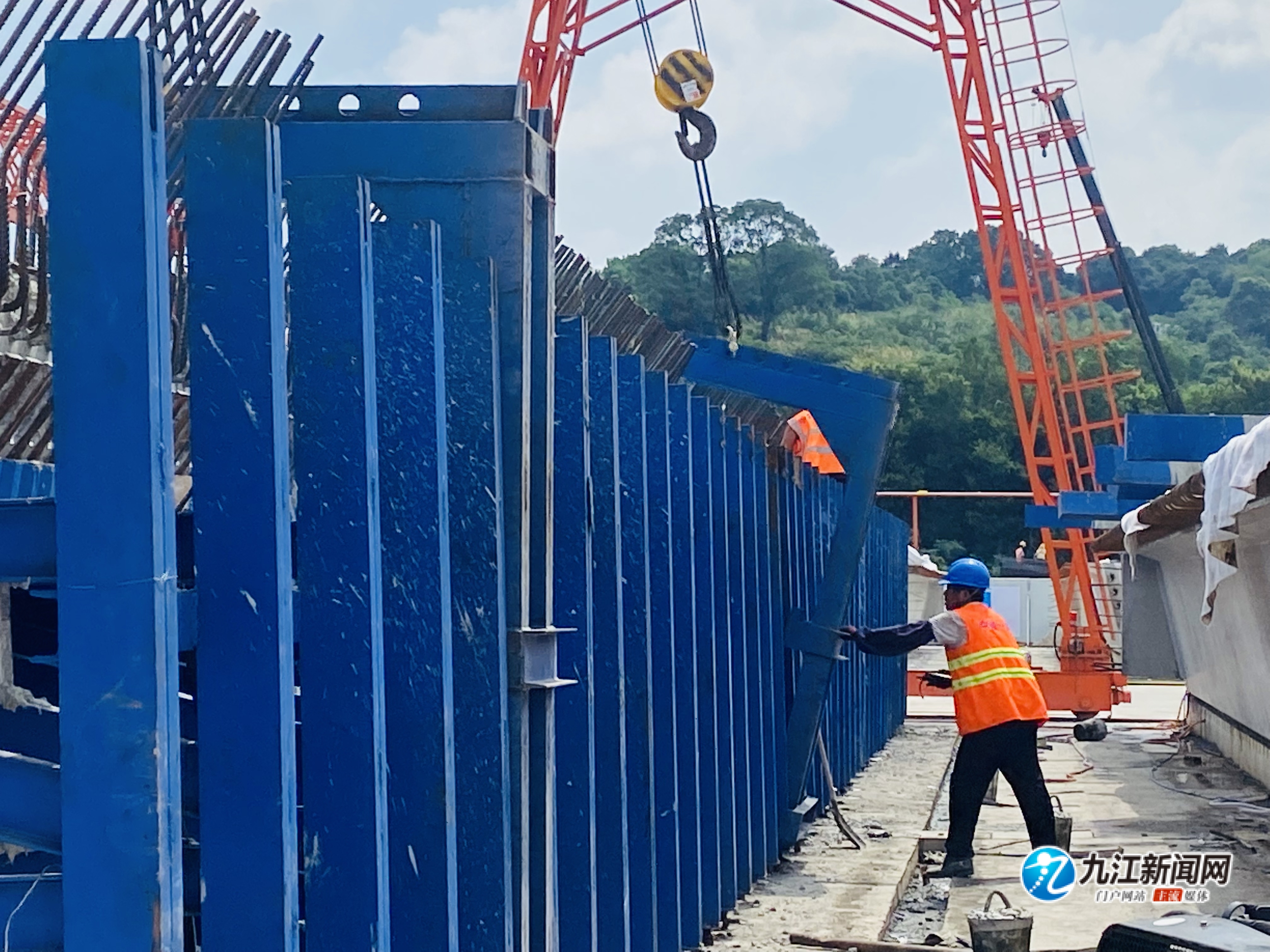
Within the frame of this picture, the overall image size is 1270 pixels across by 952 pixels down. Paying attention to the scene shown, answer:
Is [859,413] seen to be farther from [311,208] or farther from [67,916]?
[67,916]

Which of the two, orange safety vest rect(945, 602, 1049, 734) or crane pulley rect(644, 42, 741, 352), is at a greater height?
crane pulley rect(644, 42, 741, 352)

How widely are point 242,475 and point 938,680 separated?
8.07 metres

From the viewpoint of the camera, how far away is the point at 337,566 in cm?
354

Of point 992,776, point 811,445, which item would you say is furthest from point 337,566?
point 811,445

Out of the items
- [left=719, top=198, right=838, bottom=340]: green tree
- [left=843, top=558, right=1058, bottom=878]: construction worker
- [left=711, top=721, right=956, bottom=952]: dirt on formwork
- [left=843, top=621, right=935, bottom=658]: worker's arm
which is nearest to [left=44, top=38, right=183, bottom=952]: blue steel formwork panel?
[left=711, top=721, right=956, bottom=952]: dirt on formwork

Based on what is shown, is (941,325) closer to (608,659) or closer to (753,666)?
(753,666)

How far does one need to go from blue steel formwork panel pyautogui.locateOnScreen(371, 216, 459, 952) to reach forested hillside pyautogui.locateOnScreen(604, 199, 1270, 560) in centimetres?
4034

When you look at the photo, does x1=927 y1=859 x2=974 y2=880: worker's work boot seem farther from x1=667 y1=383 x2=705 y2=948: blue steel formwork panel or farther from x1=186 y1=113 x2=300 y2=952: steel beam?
x1=186 y1=113 x2=300 y2=952: steel beam

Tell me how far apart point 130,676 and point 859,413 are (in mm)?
8123

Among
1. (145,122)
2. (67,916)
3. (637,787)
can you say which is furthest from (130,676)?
(637,787)

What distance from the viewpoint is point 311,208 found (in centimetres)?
358

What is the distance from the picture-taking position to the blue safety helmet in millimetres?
10250

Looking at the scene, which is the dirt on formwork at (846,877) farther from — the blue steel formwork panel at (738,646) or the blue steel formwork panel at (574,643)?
the blue steel formwork panel at (574,643)
